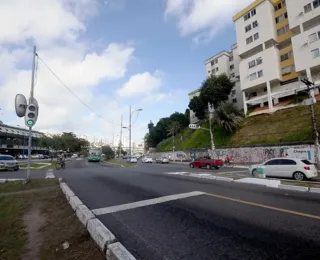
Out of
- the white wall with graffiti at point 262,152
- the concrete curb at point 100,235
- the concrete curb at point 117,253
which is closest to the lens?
the concrete curb at point 117,253

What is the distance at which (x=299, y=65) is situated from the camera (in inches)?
1432

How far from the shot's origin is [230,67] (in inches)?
2414

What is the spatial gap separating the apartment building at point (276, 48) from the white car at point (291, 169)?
27.8 m

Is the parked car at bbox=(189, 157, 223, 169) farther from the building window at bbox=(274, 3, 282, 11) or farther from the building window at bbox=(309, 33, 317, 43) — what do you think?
the building window at bbox=(274, 3, 282, 11)

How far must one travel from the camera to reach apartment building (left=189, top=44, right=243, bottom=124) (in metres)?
56.9

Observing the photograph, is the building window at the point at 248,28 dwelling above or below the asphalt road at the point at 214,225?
above

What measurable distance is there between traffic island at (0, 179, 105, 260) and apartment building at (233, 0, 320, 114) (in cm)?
4124

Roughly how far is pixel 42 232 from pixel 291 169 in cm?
1479

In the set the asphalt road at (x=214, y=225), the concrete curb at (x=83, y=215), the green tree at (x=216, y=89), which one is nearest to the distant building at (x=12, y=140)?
the green tree at (x=216, y=89)

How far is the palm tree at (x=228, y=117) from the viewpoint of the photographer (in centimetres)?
4143

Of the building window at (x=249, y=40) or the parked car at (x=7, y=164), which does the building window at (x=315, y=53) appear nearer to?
the building window at (x=249, y=40)

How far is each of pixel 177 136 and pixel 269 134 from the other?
37.6 metres

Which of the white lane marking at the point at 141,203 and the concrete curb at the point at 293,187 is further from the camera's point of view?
the concrete curb at the point at 293,187

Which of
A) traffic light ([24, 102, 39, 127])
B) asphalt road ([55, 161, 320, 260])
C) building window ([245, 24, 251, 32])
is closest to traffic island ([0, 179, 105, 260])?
asphalt road ([55, 161, 320, 260])
